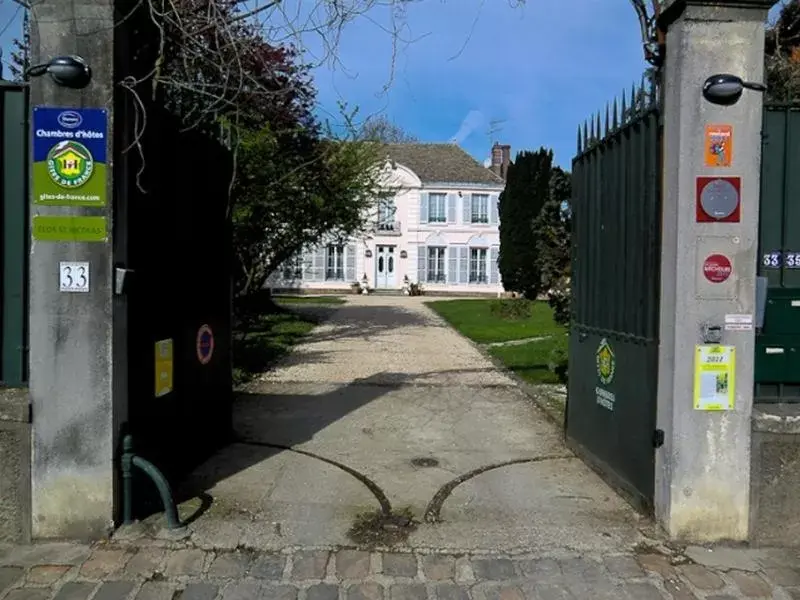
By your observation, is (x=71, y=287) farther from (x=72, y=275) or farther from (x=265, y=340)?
(x=265, y=340)

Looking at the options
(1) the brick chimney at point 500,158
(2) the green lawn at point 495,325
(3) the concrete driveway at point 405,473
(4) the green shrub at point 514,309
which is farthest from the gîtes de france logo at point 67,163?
(1) the brick chimney at point 500,158

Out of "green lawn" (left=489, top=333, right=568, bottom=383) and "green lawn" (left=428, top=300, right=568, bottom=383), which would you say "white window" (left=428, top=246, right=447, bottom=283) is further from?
"green lawn" (left=489, top=333, right=568, bottom=383)

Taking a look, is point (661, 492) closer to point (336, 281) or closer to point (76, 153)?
point (76, 153)

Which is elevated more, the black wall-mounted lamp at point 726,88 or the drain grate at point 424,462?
the black wall-mounted lamp at point 726,88

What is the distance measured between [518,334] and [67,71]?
14.9m

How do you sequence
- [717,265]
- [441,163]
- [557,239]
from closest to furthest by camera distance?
1. [717,265]
2. [557,239]
3. [441,163]

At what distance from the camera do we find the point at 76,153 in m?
4.11

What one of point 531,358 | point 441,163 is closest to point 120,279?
point 531,358

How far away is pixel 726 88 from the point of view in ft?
13.5

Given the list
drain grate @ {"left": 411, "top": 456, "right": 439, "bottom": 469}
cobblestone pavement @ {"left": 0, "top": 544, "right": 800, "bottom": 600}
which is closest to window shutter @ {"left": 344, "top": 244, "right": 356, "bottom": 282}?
drain grate @ {"left": 411, "top": 456, "right": 439, "bottom": 469}

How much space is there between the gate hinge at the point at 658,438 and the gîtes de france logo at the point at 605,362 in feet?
2.96

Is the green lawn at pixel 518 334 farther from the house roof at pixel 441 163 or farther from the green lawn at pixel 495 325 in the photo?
the house roof at pixel 441 163

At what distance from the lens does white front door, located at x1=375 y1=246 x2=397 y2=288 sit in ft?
139

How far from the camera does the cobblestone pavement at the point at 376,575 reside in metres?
3.64
